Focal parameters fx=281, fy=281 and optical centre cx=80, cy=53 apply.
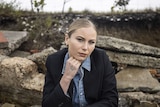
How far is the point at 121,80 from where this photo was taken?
4.46 m

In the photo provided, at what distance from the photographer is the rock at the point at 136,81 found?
14.1 feet

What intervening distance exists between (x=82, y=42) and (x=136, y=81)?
7.55ft

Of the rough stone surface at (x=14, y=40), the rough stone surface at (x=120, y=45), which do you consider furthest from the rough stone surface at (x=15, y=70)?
the rough stone surface at (x=120, y=45)

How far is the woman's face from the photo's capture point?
2363 mm

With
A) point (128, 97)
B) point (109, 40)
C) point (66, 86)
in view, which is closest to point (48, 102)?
point (66, 86)

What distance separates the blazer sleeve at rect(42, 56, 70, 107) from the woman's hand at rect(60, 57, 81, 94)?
0.05 meters

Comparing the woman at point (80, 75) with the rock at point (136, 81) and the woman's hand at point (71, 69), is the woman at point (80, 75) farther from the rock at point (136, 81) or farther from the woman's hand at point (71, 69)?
the rock at point (136, 81)

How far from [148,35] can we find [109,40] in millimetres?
2181

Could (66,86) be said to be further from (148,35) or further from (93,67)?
(148,35)

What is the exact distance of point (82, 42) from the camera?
2.37m

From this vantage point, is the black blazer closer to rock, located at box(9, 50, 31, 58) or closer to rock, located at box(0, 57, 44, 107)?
rock, located at box(0, 57, 44, 107)

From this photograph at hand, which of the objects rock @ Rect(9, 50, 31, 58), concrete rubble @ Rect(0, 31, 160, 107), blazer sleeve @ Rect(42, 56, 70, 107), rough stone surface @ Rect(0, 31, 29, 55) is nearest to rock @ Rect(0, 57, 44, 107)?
concrete rubble @ Rect(0, 31, 160, 107)

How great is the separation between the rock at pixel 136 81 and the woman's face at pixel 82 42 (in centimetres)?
205

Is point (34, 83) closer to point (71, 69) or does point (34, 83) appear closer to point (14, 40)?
point (14, 40)
